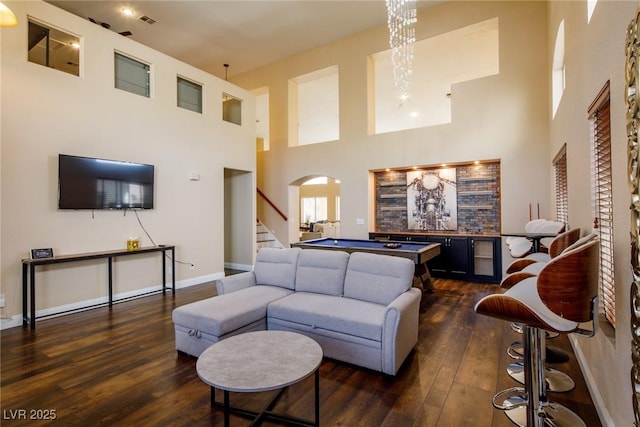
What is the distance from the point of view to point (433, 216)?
6535 millimetres

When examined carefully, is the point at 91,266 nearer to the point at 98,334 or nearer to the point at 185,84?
the point at 98,334

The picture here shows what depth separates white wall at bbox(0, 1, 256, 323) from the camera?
3834 mm

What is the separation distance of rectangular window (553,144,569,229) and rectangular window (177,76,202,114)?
6113mm

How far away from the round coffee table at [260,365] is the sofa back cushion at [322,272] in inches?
43.9

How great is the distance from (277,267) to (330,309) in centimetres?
115

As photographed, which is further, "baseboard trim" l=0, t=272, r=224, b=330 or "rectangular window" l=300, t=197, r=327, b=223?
"rectangular window" l=300, t=197, r=327, b=223

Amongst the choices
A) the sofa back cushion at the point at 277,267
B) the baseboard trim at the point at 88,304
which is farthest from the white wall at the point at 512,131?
the baseboard trim at the point at 88,304

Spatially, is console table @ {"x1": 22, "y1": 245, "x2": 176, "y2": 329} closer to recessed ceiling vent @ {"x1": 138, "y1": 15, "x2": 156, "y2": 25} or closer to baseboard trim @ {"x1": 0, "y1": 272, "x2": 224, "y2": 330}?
baseboard trim @ {"x1": 0, "y1": 272, "x2": 224, "y2": 330}

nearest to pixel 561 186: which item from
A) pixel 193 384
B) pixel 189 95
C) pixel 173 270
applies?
pixel 193 384

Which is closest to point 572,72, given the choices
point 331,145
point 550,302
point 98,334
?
point 550,302

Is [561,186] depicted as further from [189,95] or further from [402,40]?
[189,95]

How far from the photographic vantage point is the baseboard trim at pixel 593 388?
1.90 metres

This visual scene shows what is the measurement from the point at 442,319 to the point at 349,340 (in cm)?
179

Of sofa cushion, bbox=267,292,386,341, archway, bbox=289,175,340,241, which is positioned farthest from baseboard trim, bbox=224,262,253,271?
archway, bbox=289,175,340,241
